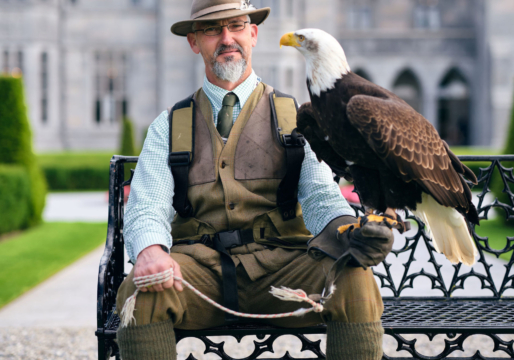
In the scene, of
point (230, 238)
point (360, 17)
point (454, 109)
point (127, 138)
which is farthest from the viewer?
point (360, 17)

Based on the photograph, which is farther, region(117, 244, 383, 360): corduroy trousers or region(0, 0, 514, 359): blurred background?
region(0, 0, 514, 359): blurred background

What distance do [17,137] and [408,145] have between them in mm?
8455

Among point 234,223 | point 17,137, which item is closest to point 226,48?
point 234,223

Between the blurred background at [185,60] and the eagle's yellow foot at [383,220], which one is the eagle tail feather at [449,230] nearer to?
the eagle's yellow foot at [383,220]

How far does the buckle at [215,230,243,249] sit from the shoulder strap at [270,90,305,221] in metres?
0.24

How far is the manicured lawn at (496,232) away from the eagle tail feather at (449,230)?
15.7ft

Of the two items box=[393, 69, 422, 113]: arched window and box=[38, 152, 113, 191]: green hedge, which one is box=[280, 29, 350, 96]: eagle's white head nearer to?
box=[38, 152, 113, 191]: green hedge

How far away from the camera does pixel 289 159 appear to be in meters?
2.53

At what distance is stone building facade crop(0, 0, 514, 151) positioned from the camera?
22.4 metres

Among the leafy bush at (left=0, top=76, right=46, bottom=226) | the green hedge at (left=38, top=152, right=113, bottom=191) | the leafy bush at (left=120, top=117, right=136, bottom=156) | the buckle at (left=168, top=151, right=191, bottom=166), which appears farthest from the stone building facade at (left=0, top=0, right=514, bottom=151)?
the buckle at (left=168, top=151, right=191, bottom=166)

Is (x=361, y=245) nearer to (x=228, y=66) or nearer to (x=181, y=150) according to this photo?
(x=181, y=150)

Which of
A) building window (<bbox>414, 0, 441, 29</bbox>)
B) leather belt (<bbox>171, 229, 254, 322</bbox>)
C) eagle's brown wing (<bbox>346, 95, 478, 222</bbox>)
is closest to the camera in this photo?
eagle's brown wing (<bbox>346, 95, 478, 222</bbox>)

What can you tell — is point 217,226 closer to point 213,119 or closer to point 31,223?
point 213,119

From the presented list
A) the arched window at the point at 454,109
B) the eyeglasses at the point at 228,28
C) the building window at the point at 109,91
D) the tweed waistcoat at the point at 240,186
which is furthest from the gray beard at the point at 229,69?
the arched window at the point at 454,109
